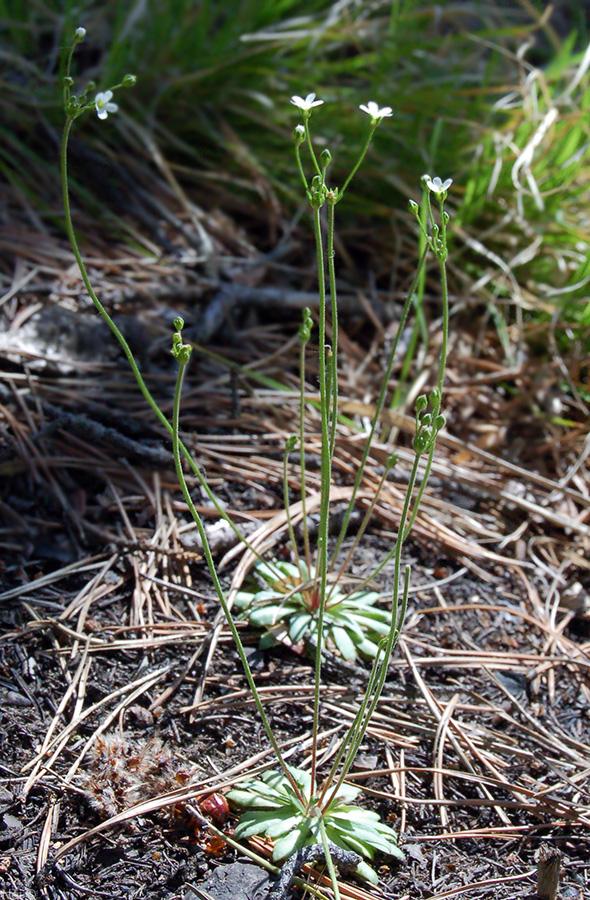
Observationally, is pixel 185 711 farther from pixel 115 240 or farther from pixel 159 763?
pixel 115 240

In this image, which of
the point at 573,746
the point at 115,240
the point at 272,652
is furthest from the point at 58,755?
the point at 115,240

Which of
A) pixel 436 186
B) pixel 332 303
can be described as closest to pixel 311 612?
pixel 332 303

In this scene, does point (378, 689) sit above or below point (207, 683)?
above

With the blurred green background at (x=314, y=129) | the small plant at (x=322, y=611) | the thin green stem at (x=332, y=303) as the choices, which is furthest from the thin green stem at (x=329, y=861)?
the blurred green background at (x=314, y=129)

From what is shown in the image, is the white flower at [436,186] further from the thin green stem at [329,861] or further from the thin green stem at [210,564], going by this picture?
the thin green stem at [329,861]

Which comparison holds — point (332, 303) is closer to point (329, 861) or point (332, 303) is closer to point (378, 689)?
point (378, 689)
